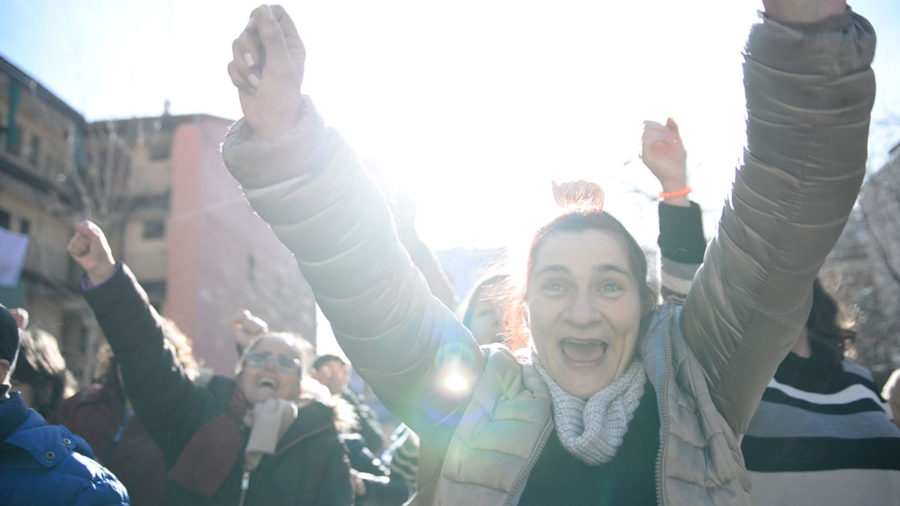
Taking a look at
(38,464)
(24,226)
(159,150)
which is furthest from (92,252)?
(159,150)

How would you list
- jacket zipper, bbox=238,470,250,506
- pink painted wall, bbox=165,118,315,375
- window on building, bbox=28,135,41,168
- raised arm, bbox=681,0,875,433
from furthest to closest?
pink painted wall, bbox=165,118,315,375
window on building, bbox=28,135,41,168
jacket zipper, bbox=238,470,250,506
raised arm, bbox=681,0,875,433

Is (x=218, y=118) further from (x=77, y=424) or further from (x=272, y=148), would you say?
(x=272, y=148)

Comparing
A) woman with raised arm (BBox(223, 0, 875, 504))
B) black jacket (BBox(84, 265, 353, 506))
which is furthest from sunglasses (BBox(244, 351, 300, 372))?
woman with raised arm (BBox(223, 0, 875, 504))

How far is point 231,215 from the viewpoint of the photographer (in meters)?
23.8

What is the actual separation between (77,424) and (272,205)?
2.83 metres

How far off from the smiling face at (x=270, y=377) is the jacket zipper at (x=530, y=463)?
7.66ft

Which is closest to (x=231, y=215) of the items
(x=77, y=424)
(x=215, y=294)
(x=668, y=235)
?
(x=215, y=294)

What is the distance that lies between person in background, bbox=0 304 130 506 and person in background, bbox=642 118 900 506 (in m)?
2.11

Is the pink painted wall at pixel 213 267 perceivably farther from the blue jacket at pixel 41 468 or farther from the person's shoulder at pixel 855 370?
the person's shoulder at pixel 855 370

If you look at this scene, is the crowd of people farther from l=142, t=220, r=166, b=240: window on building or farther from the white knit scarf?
l=142, t=220, r=166, b=240: window on building

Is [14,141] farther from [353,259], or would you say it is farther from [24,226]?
[353,259]

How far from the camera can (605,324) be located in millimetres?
1760

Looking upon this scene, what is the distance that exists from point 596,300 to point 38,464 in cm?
196

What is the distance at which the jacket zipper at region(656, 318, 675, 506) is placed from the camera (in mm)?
1420
